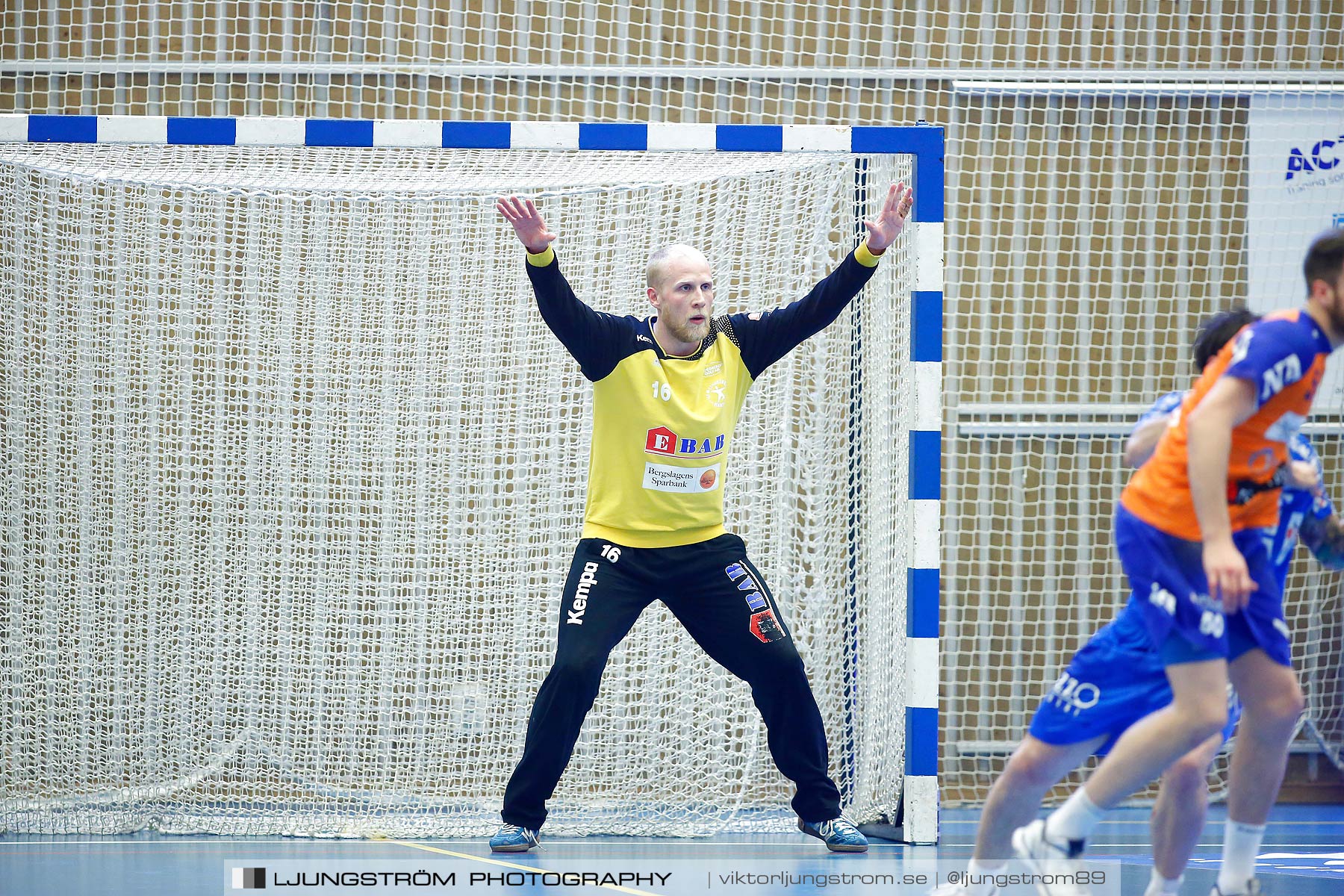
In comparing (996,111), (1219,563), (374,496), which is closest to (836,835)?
(1219,563)

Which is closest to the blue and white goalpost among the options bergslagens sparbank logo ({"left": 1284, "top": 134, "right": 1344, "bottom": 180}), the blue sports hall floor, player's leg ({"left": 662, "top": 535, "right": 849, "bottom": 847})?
the blue sports hall floor

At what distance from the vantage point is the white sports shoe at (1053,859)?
2.68 meters

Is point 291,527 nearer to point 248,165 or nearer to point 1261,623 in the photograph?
point 248,165

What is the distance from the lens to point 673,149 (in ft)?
14.8

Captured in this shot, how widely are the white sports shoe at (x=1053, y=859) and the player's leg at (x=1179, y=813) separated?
21 centimetres

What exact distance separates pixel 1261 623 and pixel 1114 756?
0.39 m

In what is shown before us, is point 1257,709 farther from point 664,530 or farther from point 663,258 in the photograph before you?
point 663,258

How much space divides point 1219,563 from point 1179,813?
2.25ft

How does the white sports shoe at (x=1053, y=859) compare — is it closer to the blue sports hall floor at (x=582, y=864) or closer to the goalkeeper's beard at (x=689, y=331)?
the blue sports hall floor at (x=582, y=864)

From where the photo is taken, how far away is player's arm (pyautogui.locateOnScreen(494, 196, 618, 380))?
12.5 feet

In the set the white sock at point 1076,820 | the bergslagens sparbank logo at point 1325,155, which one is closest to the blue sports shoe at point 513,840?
the white sock at point 1076,820

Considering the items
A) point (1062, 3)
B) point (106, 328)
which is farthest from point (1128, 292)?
point (106, 328)

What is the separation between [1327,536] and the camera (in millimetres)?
2854

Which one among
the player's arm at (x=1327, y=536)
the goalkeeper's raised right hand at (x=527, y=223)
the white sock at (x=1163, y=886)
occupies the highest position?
the goalkeeper's raised right hand at (x=527, y=223)
